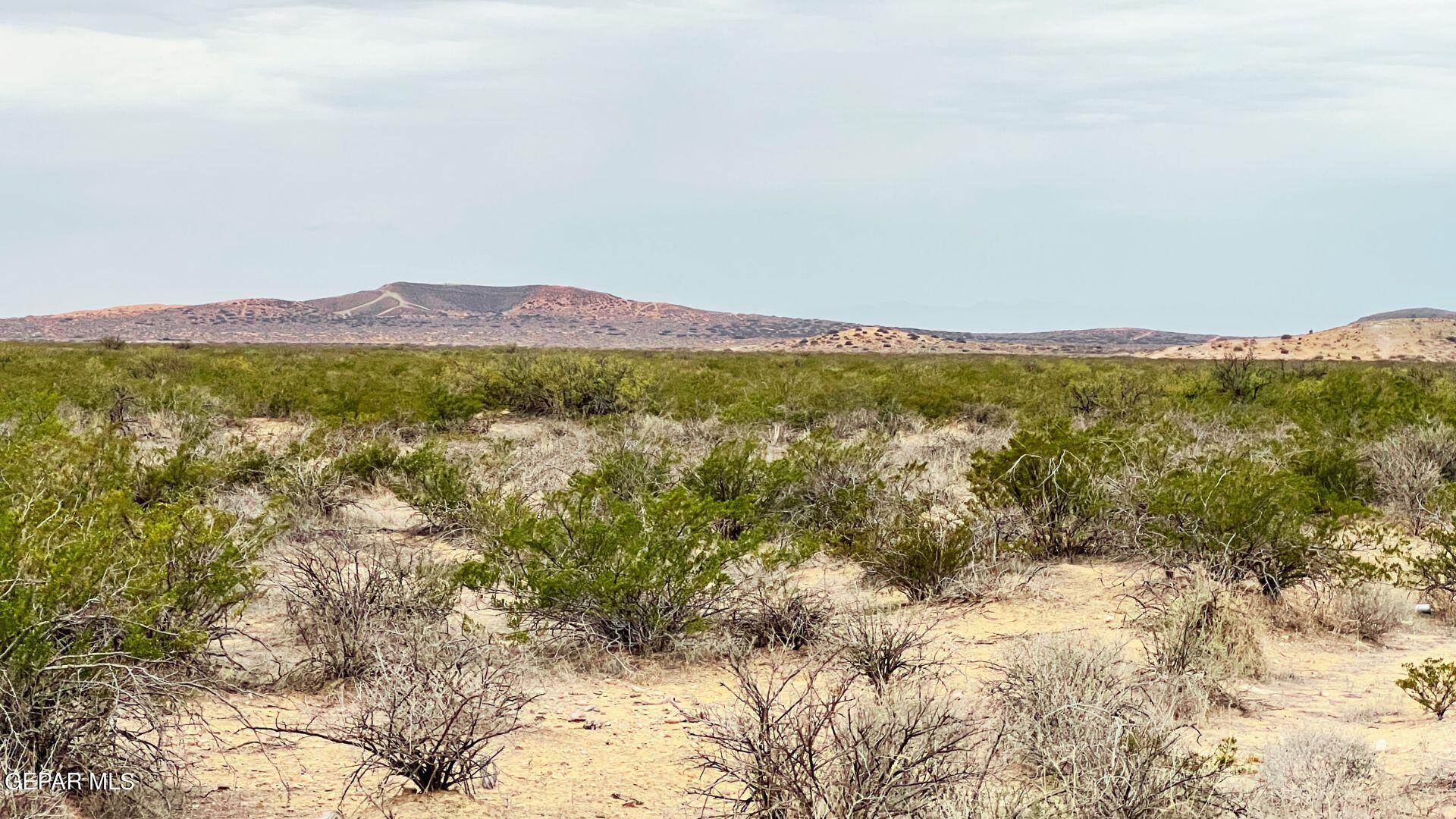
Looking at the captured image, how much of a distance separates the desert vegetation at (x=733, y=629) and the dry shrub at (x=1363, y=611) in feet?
0.10

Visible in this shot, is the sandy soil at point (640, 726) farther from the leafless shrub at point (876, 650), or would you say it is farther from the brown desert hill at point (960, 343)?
the brown desert hill at point (960, 343)

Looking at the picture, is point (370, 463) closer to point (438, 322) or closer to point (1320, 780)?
point (1320, 780)

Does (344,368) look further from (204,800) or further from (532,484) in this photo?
(204,800)

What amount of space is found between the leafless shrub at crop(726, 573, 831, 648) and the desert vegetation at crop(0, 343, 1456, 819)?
0.03 metres

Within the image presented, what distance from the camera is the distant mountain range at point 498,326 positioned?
124250 mm

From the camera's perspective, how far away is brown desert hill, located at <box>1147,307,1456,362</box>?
2963 inches

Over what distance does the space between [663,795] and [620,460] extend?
7.18 metres

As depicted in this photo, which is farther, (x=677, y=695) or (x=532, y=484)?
(x=532, y=484)

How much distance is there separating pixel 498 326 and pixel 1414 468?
143 metres

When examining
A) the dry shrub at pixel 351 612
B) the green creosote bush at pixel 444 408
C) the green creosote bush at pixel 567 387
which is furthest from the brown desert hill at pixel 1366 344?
the dry shrub at pixel 351 612

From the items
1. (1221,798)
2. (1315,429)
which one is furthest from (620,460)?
(1315,429)

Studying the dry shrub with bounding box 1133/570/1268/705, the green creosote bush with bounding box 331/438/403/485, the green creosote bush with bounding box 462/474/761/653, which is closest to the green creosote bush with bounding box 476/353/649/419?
the green creosote bush with bounding box 331/438/403/485

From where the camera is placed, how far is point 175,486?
1071 centimetres

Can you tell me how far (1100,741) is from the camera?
14.7 ft
